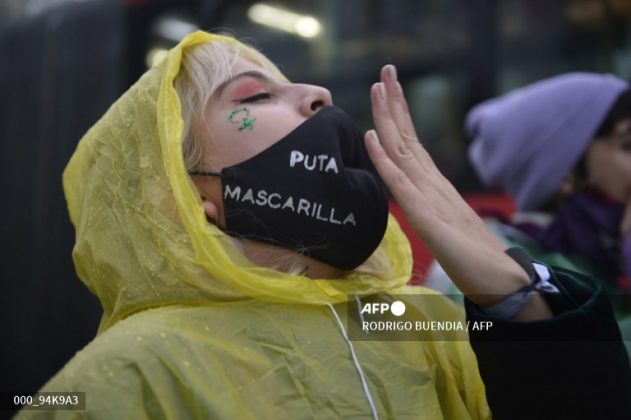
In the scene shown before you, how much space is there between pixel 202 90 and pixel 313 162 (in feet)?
0.91

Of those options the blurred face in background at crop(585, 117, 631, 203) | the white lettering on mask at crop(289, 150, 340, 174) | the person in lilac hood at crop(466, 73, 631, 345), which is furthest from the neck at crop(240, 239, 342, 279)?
the blurred face in background at crop(585, 117, 631, 203)

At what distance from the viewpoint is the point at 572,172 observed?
2.79 metres

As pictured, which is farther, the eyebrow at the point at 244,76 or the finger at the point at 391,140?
the eyebrow at the point at 244,76

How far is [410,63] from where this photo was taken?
4.40m

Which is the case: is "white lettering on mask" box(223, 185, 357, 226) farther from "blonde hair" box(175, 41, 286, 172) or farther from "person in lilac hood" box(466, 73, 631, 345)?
"person in lilac hood" box(466, 73, 631, 345)

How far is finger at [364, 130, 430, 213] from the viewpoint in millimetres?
1439

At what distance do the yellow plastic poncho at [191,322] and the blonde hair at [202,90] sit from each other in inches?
1.6

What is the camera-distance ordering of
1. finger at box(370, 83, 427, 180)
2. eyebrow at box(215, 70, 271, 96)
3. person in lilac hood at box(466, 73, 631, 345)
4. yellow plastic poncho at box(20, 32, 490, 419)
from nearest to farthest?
yellow plastic poncho at box(20, 32, 490, 419)
finger at box(370, 83, 427, 180)
eyebrow at box(215, 70, 271, 96)
person in lilac hood at box(466, 73, 631, 345)

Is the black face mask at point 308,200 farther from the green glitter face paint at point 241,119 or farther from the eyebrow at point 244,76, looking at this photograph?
the eyebrow at point 244,76

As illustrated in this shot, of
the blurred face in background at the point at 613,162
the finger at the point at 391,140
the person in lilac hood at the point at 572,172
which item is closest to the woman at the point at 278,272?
the finger at the point at 391,140

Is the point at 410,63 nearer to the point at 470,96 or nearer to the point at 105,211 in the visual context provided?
the point at 470,96

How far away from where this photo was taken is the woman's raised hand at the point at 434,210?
1.39m

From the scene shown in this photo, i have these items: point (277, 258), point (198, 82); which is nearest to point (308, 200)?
point (277, 258)

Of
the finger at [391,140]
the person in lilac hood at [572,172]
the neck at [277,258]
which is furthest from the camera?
the person in lilac hood at [572,172]
